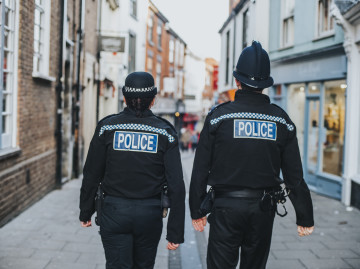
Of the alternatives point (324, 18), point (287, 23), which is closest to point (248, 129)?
point (324, 18)

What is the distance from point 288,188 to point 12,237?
4362 millimetres

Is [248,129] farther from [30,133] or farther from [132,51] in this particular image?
[132,51]

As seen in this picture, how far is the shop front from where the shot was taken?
10875 millimetres

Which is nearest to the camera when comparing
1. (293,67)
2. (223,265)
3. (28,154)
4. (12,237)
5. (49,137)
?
(223,265)

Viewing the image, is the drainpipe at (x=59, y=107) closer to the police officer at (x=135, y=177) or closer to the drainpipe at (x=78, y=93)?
the drainpipe at (x=78, y=93)

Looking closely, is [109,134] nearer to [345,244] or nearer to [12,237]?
[12,237]

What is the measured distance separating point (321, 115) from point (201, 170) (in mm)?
8771

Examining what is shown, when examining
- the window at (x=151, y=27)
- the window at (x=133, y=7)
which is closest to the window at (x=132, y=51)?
the window at (x=133, y=7)

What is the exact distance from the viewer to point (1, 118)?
704cm

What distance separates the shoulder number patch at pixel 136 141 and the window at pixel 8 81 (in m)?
4.10

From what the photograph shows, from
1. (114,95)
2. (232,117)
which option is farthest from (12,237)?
(114,95)

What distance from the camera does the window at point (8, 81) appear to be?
23.7ft

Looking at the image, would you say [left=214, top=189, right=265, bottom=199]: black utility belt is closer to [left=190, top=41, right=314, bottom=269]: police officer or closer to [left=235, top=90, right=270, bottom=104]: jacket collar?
[left=190, top=41, right=314, bottom=269]: police officer

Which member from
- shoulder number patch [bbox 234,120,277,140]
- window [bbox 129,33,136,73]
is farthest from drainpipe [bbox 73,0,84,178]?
window [bbox 129,33,136,73]
